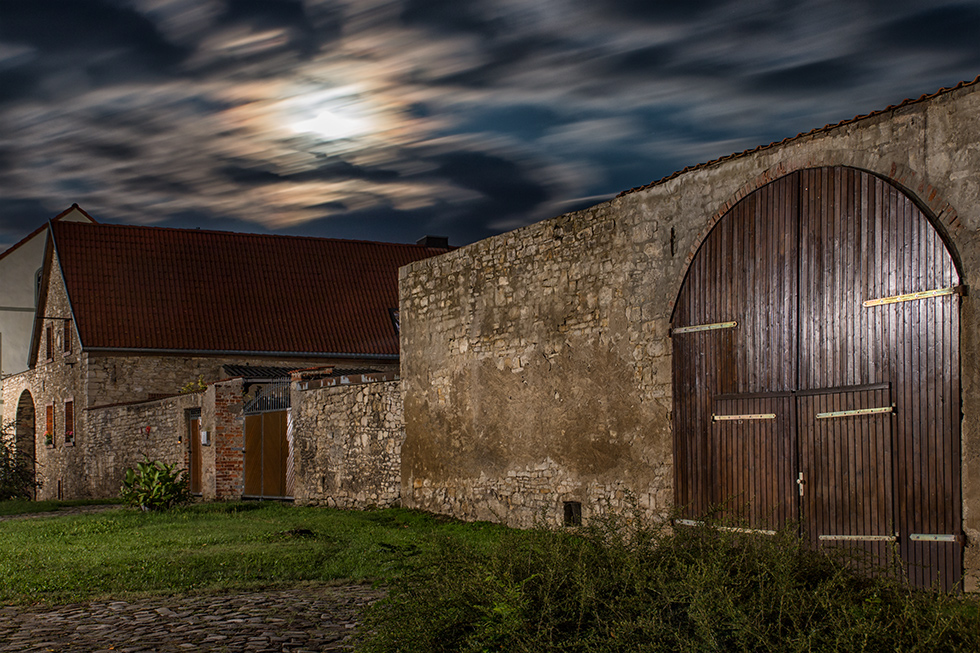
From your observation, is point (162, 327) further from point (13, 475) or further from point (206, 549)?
point (206, 549)

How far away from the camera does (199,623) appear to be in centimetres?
670

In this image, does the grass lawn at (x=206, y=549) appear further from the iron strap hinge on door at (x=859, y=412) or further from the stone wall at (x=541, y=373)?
the iron strap hinge on door at (x=859, y=412)

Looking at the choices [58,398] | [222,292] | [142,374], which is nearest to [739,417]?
[142,374]

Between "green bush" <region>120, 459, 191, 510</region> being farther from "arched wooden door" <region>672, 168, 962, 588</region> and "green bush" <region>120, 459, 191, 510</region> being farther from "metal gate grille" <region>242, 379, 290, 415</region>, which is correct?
"arched wooden door" <region>672, 168, 962, 588</region>

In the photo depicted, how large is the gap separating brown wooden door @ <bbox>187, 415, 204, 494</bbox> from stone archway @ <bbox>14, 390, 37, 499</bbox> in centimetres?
1341

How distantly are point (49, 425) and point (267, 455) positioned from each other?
1491 cm

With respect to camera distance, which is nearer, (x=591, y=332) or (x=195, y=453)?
(x=591, y=332)

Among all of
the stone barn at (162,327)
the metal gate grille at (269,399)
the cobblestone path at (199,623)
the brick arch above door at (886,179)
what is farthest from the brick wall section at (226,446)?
the brick arch above door at (886,179)

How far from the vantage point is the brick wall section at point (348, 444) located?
1487 cm

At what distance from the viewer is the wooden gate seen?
707 inches

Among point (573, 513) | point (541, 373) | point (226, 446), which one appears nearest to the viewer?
point (573, 513)

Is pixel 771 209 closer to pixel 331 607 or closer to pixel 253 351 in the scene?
pixel 331 607

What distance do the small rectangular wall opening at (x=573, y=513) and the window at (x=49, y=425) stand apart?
2316 cm

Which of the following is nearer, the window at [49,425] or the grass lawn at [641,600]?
the grass lawn at [641,600]
